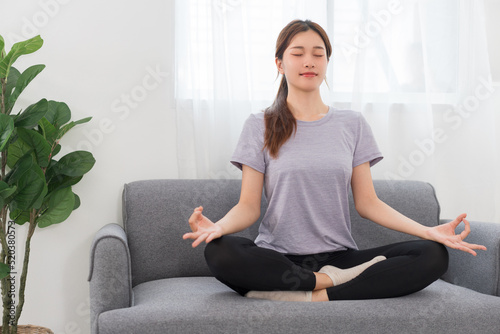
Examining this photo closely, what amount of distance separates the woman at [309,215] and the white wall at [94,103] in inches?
21.3

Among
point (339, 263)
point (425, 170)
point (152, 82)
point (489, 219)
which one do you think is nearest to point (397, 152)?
point (425, 170)

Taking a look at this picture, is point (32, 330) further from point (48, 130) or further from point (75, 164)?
point (48, 130)

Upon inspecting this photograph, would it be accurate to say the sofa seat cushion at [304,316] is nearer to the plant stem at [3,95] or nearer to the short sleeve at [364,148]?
the short sleeve at [364,148]

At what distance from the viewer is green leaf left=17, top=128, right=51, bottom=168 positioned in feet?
6.15

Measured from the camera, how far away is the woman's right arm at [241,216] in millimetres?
1563

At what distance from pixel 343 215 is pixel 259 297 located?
1.55 feet

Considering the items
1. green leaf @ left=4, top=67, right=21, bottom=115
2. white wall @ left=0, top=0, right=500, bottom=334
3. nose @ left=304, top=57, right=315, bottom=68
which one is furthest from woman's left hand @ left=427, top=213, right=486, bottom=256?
green leaf @ left=4, top=67, right=21, bottom=115

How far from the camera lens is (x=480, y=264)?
1.81m

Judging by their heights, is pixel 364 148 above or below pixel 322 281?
above

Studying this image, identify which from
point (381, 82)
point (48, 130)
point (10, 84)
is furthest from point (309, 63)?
point (10, 84)

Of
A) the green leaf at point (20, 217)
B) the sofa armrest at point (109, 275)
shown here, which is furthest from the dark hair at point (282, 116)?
the green leaf at point (20, 217)

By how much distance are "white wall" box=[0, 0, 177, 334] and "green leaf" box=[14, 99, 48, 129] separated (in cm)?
31

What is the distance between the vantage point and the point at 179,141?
2270 millimetres

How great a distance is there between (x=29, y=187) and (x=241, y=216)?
750mm
